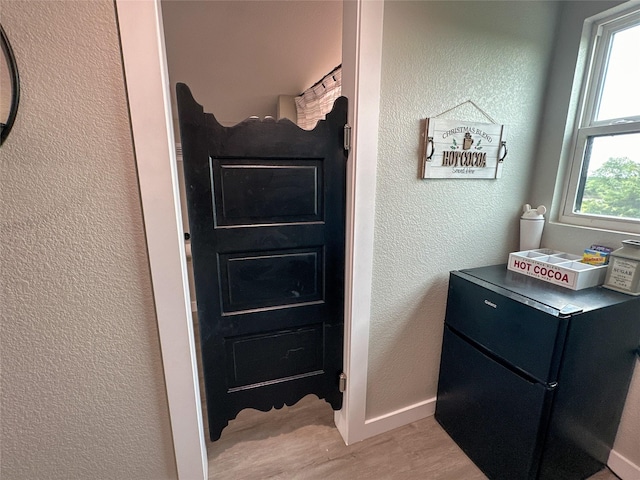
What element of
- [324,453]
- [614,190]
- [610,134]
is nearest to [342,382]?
[324,453]

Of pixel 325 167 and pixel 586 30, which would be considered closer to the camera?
pixel 325 167

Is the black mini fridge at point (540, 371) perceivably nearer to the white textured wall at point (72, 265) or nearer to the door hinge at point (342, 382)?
the door hinge at point (342, 382)

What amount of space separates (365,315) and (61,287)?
→ 119 cm

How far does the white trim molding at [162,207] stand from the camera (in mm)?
866

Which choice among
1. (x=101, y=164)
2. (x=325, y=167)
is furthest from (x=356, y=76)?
(x=101, y=164)

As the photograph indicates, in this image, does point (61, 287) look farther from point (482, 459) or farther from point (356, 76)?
point (482, 459)

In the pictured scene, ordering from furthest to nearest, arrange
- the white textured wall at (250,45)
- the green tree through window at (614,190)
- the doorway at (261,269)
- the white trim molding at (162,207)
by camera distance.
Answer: the white textured wall at (250,45) < the green tree through window at (614,190) < the doorway at (261,269) < the white trim molding at (162,207)

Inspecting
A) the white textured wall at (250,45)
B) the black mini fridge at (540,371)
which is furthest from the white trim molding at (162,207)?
the black mini fridge at (540,371)

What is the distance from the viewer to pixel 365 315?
4.65 ft

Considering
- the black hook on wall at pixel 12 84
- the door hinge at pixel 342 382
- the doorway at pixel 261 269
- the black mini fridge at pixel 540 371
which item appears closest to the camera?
the black hook on wall at pixel 12 84

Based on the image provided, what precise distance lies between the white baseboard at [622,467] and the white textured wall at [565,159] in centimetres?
2

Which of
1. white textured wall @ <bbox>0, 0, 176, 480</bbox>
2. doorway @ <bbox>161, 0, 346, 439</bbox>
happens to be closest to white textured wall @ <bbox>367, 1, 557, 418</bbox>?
doorway @ <bbox>161, 0, 346, 439</bbox>

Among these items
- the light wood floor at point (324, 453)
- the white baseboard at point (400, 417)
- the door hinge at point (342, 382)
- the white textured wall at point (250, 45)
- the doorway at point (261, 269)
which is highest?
the white textured wall at point (250, 45)

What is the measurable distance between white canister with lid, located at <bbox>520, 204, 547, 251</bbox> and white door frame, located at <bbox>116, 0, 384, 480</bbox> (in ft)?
3.04
